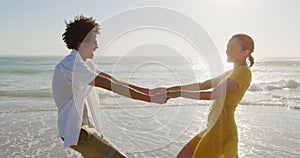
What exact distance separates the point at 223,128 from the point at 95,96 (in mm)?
1278

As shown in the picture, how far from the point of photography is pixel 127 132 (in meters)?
8.09

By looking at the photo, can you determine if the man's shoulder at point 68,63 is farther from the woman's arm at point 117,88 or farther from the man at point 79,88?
the woman's arm at point 117,88

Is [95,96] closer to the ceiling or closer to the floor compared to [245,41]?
closer to the floor

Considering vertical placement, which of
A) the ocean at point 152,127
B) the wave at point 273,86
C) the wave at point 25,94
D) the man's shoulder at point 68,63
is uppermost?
the man's shoulder at point 68,63

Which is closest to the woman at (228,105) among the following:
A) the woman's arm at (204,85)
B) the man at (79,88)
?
the woman's arm at (204,85)

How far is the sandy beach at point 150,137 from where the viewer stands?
6504 mm

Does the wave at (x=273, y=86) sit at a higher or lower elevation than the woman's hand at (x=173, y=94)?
lower

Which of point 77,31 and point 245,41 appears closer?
point 77,31

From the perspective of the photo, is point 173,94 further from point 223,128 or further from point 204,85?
point 223,128

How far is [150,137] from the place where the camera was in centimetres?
767

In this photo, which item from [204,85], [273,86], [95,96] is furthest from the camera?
[273,86]

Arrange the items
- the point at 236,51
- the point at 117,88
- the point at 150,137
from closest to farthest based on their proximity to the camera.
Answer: the point at 117,88 < the point at 236,51 < the point at 150,137

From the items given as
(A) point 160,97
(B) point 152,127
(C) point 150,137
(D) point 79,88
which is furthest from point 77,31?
(B) point 152,127

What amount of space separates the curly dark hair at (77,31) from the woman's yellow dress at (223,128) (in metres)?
1.36
